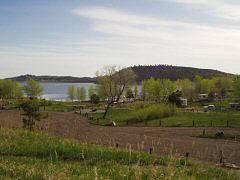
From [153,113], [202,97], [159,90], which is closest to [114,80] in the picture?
[153,113]

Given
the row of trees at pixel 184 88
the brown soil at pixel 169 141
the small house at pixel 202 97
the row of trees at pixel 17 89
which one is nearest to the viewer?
the brown soil at pixel 169 141

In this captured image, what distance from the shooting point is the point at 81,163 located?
9.12 meters

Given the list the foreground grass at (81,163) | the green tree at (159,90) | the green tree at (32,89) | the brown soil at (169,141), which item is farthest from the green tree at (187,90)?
the foreground grass at (81,163)

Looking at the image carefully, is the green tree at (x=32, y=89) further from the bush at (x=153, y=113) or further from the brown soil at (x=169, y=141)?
the brown soil at (x=169, y=141)

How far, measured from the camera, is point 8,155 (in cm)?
997

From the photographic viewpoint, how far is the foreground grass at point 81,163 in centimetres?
699

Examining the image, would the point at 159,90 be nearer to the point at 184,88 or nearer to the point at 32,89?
the point at 184,88

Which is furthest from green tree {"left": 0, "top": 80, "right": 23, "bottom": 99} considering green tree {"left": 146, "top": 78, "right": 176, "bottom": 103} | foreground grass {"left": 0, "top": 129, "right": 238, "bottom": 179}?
foreground grass {"left": 0, "top": 129, "right": 238, "bottom": 179}

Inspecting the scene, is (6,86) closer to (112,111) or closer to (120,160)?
(112,111)

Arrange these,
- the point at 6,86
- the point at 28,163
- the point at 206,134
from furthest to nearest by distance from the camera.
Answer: the point at 6,86
the point at 206,134
the point at 28,163

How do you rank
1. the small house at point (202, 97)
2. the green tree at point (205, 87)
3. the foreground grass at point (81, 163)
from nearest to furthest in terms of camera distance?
the foreground grass at point (81, 163), the small house at point (202, 97), the green tree at point (205, 87)

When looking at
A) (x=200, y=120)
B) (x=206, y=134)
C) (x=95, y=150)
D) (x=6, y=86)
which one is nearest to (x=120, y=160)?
(x=95, y=150)

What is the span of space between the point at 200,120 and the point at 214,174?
47658 mm

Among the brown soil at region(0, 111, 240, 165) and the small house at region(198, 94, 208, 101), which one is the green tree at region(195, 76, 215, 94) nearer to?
the small house at region(198, 94, 208, 101)
